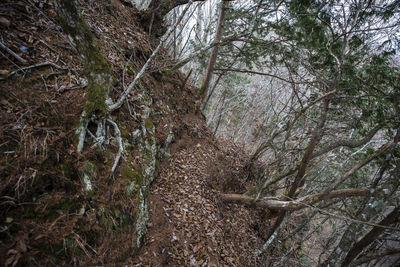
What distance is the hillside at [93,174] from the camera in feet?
6.98

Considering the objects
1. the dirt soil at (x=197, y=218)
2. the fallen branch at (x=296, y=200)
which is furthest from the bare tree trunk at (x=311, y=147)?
the dirt soil at (x=197, y=218)

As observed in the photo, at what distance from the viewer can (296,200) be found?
4113 millimetres

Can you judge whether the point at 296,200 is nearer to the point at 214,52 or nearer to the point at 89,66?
the point at 89,66

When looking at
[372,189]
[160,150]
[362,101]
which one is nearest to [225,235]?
[160,150]

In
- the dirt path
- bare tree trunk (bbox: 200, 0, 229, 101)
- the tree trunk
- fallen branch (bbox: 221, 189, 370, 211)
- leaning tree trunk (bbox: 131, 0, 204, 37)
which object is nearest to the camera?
the tree trunk

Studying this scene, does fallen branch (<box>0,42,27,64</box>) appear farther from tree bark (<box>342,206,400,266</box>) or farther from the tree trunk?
tree bark (<box>342,206,400,266</box>)

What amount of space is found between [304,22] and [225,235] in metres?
6.10

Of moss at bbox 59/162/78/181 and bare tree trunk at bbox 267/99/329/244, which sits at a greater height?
bare tree trunk at bbox 267/99/329/244

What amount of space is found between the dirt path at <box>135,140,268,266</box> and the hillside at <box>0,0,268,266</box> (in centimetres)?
3

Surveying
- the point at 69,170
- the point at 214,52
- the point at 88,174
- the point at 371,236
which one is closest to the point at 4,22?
the point at 69,170

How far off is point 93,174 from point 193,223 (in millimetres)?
2802

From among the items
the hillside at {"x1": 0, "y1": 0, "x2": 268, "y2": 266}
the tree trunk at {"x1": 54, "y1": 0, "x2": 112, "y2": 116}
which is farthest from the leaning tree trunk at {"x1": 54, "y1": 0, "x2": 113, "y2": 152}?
the hillside at {"x1": 0, "y1": 0, "x2": 268, "y2": 266}

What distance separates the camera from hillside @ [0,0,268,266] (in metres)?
2.13

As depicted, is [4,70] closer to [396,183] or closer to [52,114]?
[52,114]
